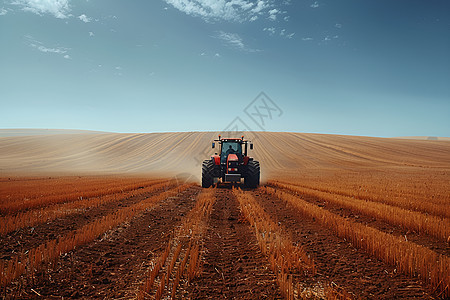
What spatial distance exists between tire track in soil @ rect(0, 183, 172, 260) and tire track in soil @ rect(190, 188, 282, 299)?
3.22 meters

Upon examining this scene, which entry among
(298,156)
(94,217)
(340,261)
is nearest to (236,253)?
(340,261)

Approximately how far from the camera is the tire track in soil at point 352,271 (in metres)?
3.04

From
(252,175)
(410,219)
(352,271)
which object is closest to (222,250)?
(352,271)

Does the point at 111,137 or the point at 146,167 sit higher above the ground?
the point at 111,137

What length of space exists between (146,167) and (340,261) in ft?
112

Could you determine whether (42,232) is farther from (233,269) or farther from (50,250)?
(233,269)

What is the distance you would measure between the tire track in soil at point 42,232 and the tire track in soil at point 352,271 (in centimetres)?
487

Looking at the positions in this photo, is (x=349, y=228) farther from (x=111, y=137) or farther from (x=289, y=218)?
(x=111, y=137)

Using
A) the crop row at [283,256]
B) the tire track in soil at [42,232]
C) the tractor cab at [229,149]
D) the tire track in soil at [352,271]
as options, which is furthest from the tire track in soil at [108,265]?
the tractor cab at [229,149]

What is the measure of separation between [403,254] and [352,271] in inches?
35.5

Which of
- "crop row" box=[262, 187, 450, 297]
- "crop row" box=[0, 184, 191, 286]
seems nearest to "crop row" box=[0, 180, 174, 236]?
"crop row" box=[0, 184, 191, 286]

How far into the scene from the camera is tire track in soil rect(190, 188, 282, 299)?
3.04 metres

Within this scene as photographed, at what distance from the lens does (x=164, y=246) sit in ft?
14.9

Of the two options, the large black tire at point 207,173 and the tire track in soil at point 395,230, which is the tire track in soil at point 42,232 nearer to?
the large black tire at point 207,173
